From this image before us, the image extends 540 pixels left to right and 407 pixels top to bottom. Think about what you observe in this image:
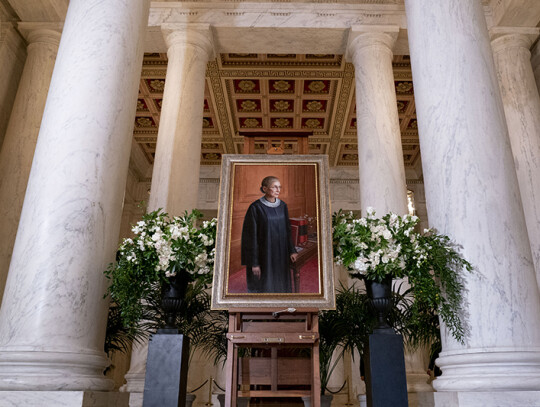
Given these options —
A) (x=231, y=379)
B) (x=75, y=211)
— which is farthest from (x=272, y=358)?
(x=75, y=211)

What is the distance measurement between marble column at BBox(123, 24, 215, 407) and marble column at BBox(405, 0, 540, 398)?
424cm

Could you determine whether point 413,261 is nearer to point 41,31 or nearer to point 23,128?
point 23,128

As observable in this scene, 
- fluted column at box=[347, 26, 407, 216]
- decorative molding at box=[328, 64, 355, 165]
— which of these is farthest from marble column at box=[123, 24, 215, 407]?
decorative molding at box=[328, 64, 355, 165]

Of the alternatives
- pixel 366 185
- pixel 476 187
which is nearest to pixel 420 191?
pixel 366 185

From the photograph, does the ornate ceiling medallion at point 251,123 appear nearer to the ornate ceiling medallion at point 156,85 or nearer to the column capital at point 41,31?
→ the ornate ceiling medallion at point 156,85

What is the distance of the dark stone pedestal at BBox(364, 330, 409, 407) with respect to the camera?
11.9 feet

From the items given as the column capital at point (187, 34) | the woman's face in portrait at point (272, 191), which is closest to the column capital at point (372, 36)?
the column capital at point (187, 34)

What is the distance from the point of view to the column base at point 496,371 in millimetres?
3395

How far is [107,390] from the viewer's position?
154 inches

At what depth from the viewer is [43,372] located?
3488 mm

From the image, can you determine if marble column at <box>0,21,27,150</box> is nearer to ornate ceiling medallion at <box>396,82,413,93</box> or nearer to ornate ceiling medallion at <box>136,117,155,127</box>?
ornate ceiling medallion at <box>136,117,155,127</box>

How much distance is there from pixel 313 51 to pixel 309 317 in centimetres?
715

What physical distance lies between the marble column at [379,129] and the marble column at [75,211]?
427cm

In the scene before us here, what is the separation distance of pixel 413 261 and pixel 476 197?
0.79m
